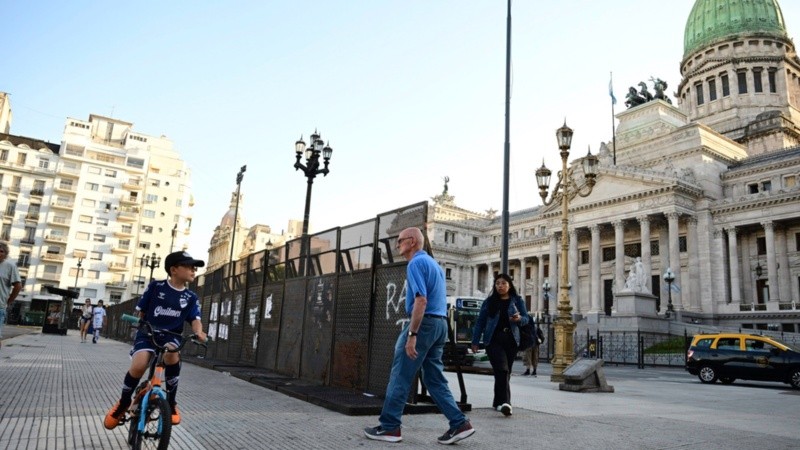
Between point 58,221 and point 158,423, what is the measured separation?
74.7 m

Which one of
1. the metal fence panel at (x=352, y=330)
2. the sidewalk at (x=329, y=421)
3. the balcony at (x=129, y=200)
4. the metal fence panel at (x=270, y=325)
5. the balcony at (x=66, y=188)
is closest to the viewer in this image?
the sidewalk at (x=329, y=421)

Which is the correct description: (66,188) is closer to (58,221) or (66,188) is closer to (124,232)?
(58,221)

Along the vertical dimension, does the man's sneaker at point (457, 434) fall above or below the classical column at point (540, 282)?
below

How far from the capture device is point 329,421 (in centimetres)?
572

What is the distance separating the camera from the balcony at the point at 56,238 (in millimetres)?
65750

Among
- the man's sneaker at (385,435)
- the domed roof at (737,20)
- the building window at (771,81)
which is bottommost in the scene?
the man's sneaker at (385,435)

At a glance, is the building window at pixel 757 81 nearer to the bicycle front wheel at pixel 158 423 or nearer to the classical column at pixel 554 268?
the classical column at pixel 554 268

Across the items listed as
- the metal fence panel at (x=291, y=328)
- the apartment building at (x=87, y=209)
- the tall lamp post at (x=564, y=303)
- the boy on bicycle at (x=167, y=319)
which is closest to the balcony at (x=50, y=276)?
the apartment building at (x=87, y=209)

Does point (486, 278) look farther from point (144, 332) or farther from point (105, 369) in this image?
point (144, 332)

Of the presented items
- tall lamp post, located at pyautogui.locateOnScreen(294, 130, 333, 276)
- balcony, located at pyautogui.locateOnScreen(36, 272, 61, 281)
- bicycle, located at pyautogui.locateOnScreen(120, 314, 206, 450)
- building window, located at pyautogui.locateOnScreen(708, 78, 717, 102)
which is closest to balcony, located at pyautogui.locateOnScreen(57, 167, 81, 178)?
balcony, located at pyautogui.locateOnScreen(36, 272, 61, 281)

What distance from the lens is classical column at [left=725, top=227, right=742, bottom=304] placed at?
41.2m

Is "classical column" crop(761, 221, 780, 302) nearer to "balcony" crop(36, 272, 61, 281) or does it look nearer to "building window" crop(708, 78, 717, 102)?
"building window" crop(708, 78, 717, 102)

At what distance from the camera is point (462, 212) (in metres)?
75.1

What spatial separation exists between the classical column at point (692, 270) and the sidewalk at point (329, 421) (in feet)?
119
